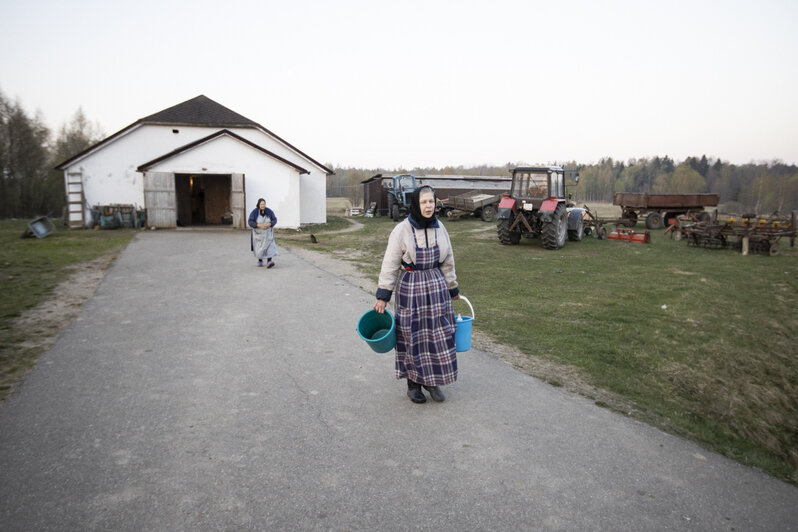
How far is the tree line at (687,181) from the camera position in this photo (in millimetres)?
58812

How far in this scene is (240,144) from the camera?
75.0 feet

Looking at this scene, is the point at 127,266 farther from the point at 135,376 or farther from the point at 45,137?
the point at 45,137

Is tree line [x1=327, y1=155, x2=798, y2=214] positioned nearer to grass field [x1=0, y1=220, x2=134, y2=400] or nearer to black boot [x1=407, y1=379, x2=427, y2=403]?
grass field [x1=0, y1=220, x2=134, y2=400]

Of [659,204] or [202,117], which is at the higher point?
[202,117]

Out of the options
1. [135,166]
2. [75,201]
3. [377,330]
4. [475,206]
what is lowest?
[377,330]

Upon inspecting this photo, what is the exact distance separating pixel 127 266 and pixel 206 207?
17.6 meters

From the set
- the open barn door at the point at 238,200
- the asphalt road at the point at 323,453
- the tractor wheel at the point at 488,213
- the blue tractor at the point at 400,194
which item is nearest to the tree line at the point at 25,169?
the open barn door at the point at 238,200

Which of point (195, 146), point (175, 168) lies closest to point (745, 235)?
point (195, 146)

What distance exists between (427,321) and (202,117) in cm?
2561

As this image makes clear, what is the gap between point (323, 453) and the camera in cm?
351

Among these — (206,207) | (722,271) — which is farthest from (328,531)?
(206,207)

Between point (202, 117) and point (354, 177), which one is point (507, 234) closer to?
point (202, 117)

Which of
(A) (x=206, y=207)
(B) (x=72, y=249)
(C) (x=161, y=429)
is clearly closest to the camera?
(C) (x=161, y=429)

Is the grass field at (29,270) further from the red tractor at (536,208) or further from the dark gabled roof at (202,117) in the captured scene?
the red tractor at (536,208)
